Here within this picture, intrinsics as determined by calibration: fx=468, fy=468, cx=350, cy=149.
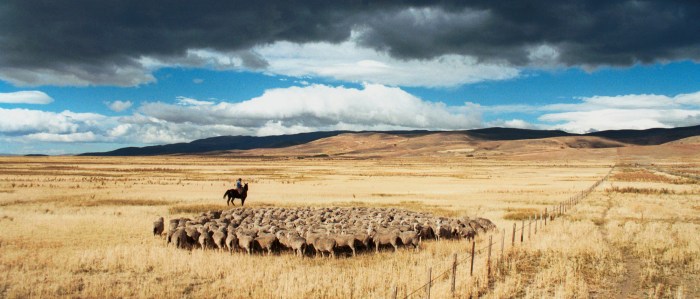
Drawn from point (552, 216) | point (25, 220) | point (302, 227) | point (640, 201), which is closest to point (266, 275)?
point (302, 227)

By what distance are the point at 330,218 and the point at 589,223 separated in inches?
507

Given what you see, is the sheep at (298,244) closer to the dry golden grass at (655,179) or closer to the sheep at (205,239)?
the sheep at (205,239)

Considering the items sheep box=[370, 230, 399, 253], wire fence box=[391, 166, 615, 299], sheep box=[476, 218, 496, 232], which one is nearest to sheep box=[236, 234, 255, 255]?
sheep box=[370, 230, 399, 253]

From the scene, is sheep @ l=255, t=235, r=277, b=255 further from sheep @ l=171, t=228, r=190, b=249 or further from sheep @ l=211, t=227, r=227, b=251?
sheep @ l=171, t=228, r=190, b=249

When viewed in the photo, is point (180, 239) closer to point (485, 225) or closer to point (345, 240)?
point (345, 240)

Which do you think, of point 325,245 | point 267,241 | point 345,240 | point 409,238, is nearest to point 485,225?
point 409,238

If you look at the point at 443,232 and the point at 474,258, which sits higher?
the point at 443,232

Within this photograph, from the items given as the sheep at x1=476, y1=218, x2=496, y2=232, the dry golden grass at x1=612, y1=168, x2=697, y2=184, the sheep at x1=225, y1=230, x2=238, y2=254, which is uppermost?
the sheep at x1=225, y1=230, x2=238, y2=254

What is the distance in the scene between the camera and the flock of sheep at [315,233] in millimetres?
16141

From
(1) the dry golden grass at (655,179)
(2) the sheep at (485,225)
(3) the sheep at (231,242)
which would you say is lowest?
(1) the dry golden grass at (655,179)

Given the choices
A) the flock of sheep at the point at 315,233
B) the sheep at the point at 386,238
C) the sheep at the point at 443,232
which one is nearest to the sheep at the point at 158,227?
the flock of sheep at the point at 315,233

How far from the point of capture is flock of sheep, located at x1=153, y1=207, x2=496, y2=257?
16.1 metres

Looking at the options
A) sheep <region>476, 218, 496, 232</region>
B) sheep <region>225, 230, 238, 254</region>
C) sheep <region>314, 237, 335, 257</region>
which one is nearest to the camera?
sheep <region>314, 237, 335, 257</region>

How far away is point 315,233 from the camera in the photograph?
16.8 m
